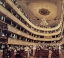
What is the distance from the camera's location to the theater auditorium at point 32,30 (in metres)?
4.13

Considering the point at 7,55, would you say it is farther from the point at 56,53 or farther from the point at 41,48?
the point at 56,53

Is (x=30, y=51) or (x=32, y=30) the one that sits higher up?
(x=32, y=30)

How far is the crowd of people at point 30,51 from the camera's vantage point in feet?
13.0

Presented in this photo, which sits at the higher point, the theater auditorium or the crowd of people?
the theater auditorium

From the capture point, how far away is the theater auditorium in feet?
13.5

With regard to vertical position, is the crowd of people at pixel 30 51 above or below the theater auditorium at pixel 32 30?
below

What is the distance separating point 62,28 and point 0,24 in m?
1.85

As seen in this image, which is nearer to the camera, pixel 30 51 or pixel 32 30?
pixel 30 51

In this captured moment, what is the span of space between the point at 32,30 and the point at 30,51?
109 cm

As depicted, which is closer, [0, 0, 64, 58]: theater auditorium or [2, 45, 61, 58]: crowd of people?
[2, 45, 61, 58]: crowd of people

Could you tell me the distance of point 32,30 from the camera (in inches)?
203

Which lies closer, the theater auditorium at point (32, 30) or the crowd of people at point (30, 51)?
the crowd of people at point (30, 51)

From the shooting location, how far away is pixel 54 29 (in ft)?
15.9

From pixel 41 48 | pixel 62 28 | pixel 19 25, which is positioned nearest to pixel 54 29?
pixel 62 28
